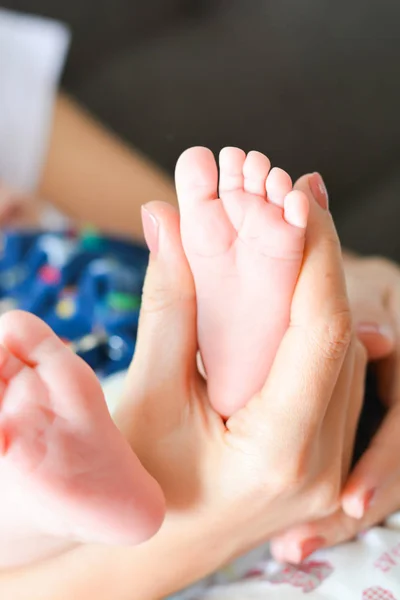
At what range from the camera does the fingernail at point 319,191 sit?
0.31 metres

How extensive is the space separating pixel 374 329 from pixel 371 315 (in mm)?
17

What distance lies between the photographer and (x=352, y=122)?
54 cm

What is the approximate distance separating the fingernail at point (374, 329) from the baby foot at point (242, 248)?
115 millimetres

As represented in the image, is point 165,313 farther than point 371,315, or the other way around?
point 371,315

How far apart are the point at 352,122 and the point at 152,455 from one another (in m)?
0.34

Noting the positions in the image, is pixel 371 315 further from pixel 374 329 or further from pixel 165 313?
pixel 165 313

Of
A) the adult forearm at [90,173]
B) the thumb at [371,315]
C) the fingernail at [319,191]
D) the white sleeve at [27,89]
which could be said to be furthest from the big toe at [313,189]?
the white sleeve at [27,89]

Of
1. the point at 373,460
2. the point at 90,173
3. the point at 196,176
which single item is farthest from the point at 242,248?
the point at 90,173

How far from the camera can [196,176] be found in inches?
11.4

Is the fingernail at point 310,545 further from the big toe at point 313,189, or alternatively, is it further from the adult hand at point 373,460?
the big toe at point 313,189

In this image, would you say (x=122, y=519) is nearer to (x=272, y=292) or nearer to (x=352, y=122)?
(x=272, y=292)

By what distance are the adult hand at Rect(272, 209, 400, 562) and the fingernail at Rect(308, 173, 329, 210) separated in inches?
4.7

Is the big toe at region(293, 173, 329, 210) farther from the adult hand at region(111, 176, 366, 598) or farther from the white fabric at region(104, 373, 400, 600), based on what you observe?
the white fabric at region(104, 373, 400, 600)

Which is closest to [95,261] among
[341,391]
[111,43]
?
[341,391]
